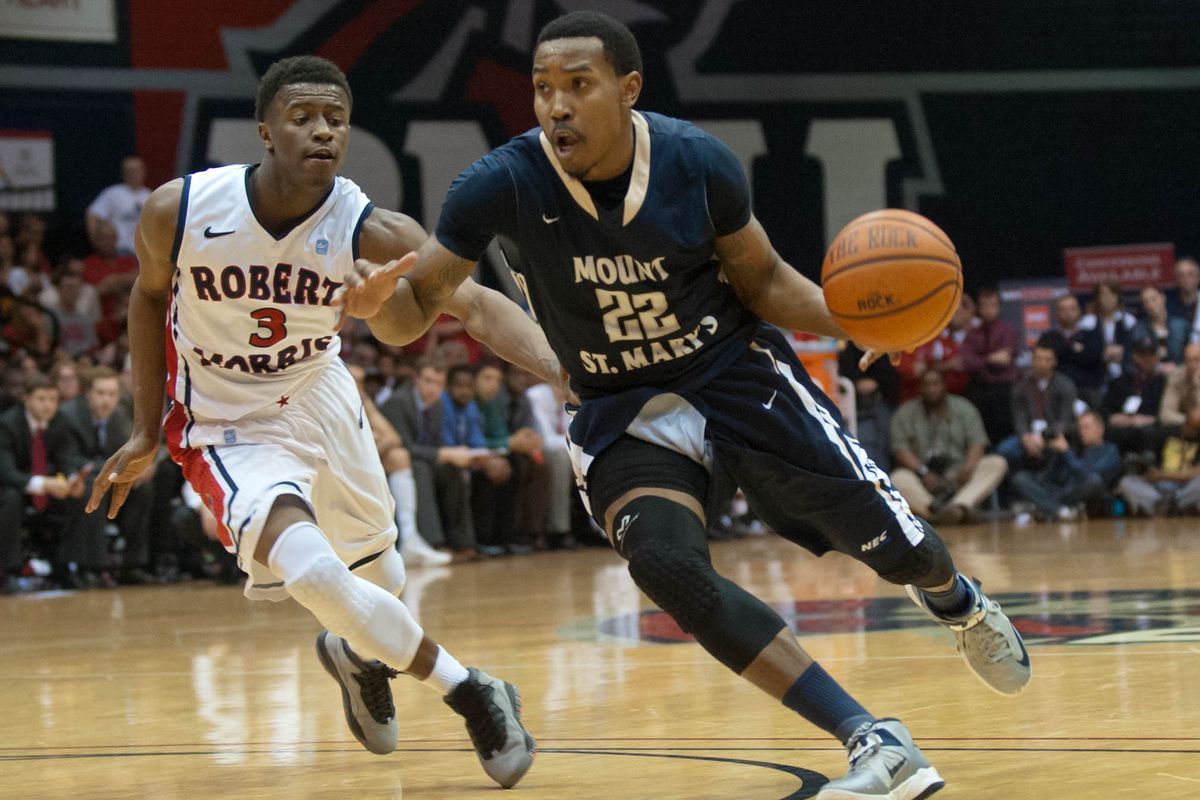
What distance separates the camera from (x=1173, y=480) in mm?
15047

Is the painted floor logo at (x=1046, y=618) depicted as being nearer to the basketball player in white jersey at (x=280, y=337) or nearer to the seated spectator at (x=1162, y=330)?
the basketball player in white jersey at (x=280, y=337)

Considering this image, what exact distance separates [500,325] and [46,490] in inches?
308

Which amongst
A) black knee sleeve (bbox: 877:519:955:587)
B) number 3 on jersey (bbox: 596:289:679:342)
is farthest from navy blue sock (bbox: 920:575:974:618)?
number 3 on jersey (bbox: 596:289:679:342)

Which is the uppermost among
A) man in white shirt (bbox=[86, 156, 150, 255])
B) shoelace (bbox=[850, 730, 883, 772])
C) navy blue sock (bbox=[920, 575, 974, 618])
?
man in white shirt (bbox=[86, 156, 150, 255])

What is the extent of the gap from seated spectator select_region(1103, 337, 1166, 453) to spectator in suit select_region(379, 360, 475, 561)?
6.38m

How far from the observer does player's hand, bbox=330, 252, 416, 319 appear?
4.15 meters

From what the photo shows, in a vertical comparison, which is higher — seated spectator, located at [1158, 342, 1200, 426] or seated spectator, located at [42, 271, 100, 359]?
seated spectator, located at [42, 271, 100, 359]

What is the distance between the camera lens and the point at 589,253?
4.30 metres

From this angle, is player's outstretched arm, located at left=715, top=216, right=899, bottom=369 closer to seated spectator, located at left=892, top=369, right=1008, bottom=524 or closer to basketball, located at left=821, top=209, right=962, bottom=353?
basketball, located at left=821, top=209, right=962, bottom=353

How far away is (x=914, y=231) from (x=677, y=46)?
15.2m

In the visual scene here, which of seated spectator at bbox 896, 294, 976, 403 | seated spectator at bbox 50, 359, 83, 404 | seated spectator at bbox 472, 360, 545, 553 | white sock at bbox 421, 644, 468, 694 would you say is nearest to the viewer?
white sock at bbox 421, 644, 468, 694

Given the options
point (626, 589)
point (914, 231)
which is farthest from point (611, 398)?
point (626, 589)

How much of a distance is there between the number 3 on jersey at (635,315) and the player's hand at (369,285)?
0.53 meters

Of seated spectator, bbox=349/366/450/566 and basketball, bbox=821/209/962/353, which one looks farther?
seated spectator, bbox=349/366/450/566
